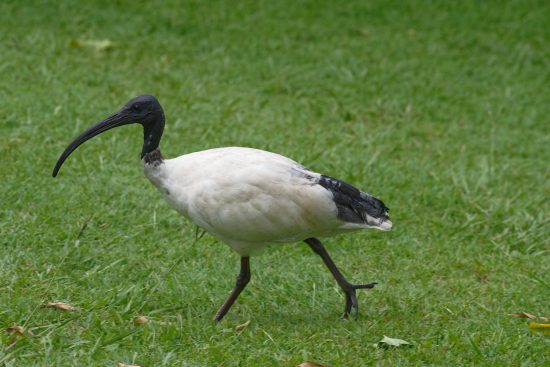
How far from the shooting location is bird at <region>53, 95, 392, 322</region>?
4973 mm

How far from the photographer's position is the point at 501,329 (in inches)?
204

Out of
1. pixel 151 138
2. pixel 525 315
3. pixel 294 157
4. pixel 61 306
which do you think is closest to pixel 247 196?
pixel 151 138

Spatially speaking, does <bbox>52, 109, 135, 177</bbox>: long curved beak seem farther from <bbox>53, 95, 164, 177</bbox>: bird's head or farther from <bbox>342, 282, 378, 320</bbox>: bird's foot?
<bbox>342, 282, 378, 320</bbox>: bird's foot

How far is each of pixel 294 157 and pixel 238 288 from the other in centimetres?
258

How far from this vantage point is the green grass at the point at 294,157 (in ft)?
16.3

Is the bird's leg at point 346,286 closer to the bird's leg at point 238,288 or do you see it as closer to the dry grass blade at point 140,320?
the bird's leg at point 238,288

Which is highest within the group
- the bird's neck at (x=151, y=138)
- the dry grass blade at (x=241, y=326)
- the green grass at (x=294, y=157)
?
the bird's neck at (x=151, y=138)

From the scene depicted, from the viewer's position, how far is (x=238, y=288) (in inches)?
207

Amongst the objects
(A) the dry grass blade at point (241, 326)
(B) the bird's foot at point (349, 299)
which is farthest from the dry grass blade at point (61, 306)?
(B) the bird's foot at point (349, 299)

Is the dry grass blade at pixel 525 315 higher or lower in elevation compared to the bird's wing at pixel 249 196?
lower

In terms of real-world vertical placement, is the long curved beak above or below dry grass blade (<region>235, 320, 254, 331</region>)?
above

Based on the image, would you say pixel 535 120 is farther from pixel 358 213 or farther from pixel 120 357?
pixel 120 357

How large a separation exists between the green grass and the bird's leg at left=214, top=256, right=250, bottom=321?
111 mm

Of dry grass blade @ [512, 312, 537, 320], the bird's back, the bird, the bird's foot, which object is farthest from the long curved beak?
dry grass blade @ [512, 312, 537, 320]
